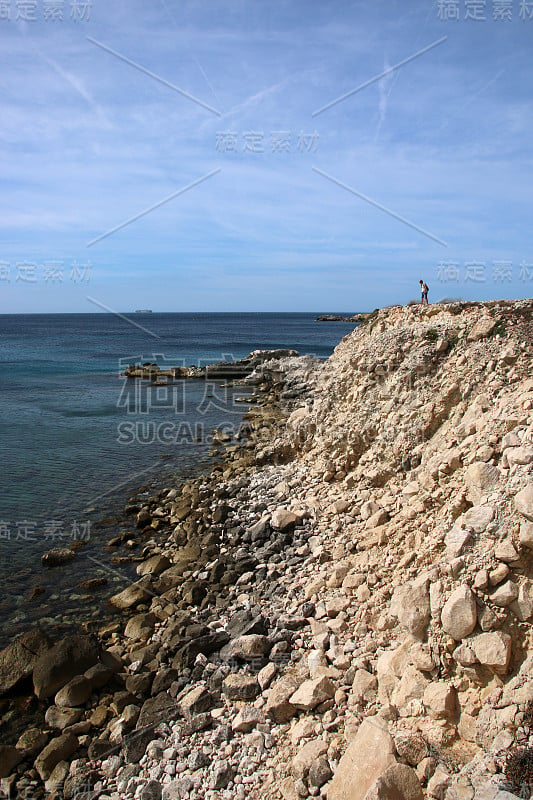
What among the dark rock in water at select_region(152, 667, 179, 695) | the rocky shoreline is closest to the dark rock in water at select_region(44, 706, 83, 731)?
the rocky shoreline

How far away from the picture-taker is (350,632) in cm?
909

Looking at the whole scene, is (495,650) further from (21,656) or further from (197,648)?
(21,656)

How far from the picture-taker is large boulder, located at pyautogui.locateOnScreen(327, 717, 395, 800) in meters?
6.23

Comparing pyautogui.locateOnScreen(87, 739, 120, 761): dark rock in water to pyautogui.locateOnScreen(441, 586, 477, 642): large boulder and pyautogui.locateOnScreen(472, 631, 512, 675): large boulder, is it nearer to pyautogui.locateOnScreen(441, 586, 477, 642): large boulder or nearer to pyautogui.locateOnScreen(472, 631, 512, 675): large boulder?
pyautogui.locateOnScreen(441, 586, 477, 642): large boulder

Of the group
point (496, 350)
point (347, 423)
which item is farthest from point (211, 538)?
point (496, 350)

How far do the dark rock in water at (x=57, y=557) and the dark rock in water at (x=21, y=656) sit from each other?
349 cm

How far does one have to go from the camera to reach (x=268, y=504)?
15.2 m

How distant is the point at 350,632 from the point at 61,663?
16.9 feet

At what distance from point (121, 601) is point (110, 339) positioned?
9849 cm

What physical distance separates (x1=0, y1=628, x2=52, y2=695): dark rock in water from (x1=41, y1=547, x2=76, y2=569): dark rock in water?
349 centimetres

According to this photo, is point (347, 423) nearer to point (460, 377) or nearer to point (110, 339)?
point (460, 377)

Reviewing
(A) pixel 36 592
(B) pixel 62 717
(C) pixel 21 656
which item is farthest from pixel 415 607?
(A) pixel 36 592

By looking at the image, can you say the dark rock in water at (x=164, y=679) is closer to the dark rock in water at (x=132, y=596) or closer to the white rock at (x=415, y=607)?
the dark rock in water at (x=132, y=596)

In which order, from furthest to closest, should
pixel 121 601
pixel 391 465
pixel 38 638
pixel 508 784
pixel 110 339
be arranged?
pixel 110 339, pixel 391 465, pixel 121 601, pixel 38 638, pixel 508 784
